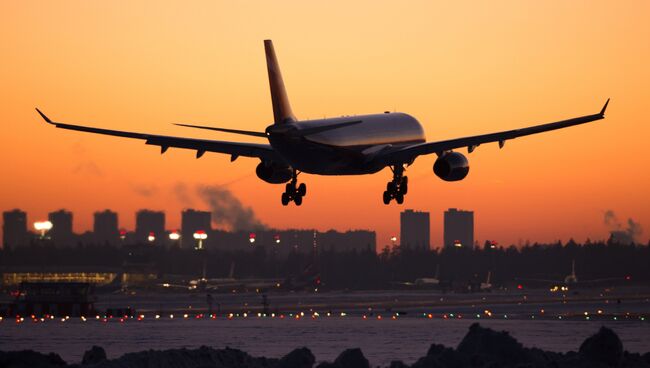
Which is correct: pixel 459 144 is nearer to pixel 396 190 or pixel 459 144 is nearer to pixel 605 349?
pixel 396 190

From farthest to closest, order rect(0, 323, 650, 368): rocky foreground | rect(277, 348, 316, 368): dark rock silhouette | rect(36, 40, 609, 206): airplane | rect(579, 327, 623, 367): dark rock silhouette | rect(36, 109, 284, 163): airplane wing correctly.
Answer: rect(36, 109, 284, 163): airplane wing
rect(36, 40, 609, 206): airplane
rect(579, 327, 623, 367): dark rock silhouette
rect(277, 348, 316, 368): dark rock silhouette
rect(0, 323, 650, 368): rocky foreground

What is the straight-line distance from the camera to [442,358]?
58.2 m

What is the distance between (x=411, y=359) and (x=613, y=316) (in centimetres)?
5528

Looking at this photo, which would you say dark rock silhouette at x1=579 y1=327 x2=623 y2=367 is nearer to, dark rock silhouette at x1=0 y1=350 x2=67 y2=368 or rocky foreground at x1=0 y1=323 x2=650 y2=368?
rocky foreground at x1=0 y1=323 x2=650 y2=368

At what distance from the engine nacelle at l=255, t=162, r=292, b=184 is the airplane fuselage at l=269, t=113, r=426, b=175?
4.80 meters

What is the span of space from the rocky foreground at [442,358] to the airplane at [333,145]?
1883 cm

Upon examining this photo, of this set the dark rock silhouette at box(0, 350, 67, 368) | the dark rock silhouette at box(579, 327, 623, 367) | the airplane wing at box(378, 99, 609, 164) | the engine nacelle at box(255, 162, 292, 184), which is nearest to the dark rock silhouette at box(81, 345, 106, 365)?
the dark rock silhouette at box(0, 350, 67, 368)

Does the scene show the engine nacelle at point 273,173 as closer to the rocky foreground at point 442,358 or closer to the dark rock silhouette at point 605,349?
the rocky foreground at point 442,358

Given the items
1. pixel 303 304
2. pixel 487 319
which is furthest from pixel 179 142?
pixel 303 304

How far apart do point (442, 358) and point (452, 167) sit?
96.0 ft

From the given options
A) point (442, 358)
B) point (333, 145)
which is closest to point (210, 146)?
point (333, 145)

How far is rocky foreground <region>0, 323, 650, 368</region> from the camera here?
58531 millimetres

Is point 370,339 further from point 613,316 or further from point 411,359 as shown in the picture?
point 613,316

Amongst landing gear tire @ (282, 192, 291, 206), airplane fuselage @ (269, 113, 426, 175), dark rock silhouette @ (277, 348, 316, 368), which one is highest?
airplane fuselage @ (269, 113, 426, 175)
